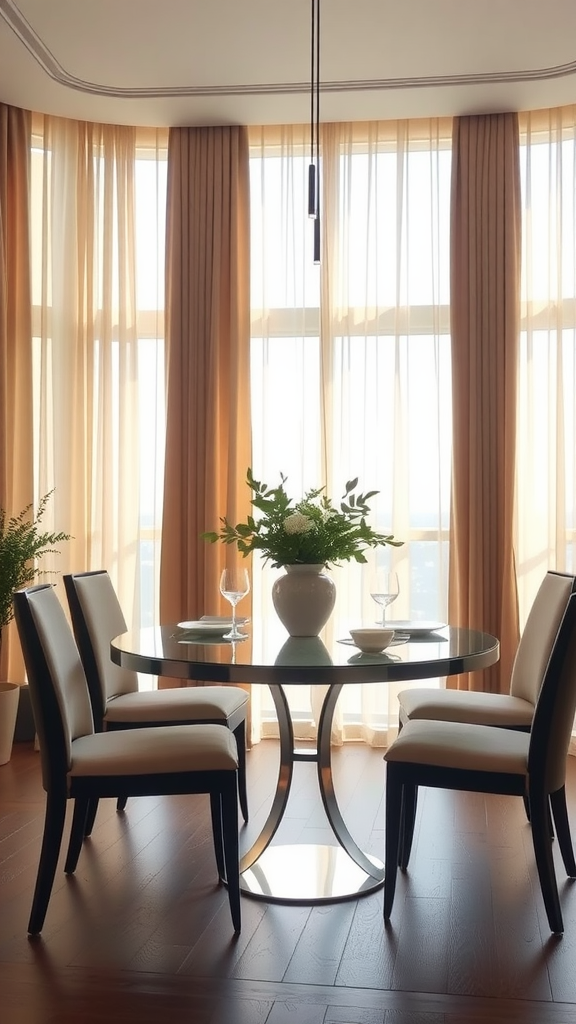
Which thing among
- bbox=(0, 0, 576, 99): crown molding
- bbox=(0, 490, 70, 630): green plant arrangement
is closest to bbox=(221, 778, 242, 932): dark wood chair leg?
bbox=(0, 490, 70, 630): green plant arrangement

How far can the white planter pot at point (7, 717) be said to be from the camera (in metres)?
4.54

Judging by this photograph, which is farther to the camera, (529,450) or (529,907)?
(529,450)

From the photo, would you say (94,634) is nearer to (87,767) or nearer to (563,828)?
(87,767)

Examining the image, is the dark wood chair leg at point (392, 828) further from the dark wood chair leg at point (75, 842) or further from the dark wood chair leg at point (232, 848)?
the dark wood chair leg at point (75, 842)

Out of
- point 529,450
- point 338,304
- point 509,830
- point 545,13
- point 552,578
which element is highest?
point 545,13

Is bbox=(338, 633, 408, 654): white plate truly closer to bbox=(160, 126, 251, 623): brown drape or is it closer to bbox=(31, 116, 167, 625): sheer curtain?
bbox=(160, 126, 251, 623): brown drape

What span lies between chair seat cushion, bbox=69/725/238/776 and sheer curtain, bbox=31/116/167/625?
2.30 m

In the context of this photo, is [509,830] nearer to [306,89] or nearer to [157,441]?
[157,441]

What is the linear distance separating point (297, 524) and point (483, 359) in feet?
7.23

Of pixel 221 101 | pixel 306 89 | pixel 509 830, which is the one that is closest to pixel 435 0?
pixel 306 89

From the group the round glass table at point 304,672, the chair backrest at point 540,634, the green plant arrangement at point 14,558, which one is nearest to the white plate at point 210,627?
the round glass table at point 304,672

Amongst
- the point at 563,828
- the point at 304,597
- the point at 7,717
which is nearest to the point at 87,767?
the point at 304,597

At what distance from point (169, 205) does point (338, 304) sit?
1.03m

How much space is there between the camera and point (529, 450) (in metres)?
4.95
